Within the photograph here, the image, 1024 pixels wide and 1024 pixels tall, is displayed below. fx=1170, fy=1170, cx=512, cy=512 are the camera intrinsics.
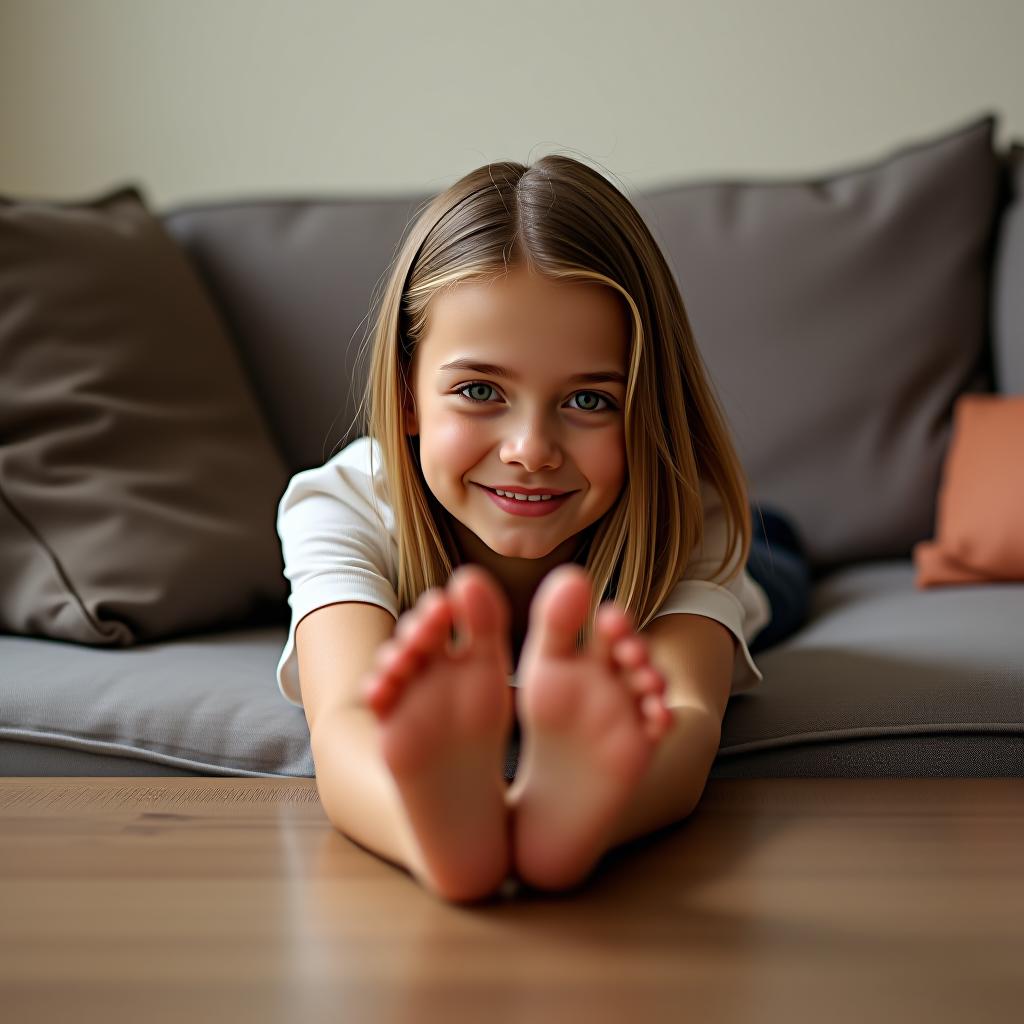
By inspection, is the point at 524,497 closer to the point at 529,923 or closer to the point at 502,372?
the point at 502,372

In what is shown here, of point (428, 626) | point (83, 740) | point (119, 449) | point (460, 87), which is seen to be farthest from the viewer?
point (460, 87)

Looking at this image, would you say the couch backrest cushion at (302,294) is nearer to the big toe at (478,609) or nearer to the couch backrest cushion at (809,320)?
the couch backrest cushion at (809,320)

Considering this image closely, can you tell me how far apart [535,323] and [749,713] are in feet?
1.21

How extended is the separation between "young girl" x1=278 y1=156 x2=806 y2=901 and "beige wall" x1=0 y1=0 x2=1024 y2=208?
46.8 inches

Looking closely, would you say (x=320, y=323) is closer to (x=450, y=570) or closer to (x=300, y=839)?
(x=450, y=570)

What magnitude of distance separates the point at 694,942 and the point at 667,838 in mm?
171

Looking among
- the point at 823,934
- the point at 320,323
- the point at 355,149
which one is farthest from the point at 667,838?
the point at 355,149

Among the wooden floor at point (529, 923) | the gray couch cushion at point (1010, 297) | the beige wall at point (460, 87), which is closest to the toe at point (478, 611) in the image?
the wooden floor at point (529, 923)

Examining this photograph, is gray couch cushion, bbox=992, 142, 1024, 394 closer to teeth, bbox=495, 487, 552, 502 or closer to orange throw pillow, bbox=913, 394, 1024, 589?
orange throw pillow, bbox=913, 394, 1024, 589

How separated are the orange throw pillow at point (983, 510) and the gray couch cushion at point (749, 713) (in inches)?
11.6

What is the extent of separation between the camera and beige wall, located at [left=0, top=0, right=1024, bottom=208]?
2102 millimetres

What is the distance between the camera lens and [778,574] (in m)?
1.38

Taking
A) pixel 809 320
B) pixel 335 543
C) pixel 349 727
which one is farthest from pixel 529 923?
pixel 809 320

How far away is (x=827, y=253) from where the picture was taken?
63.6 inches
